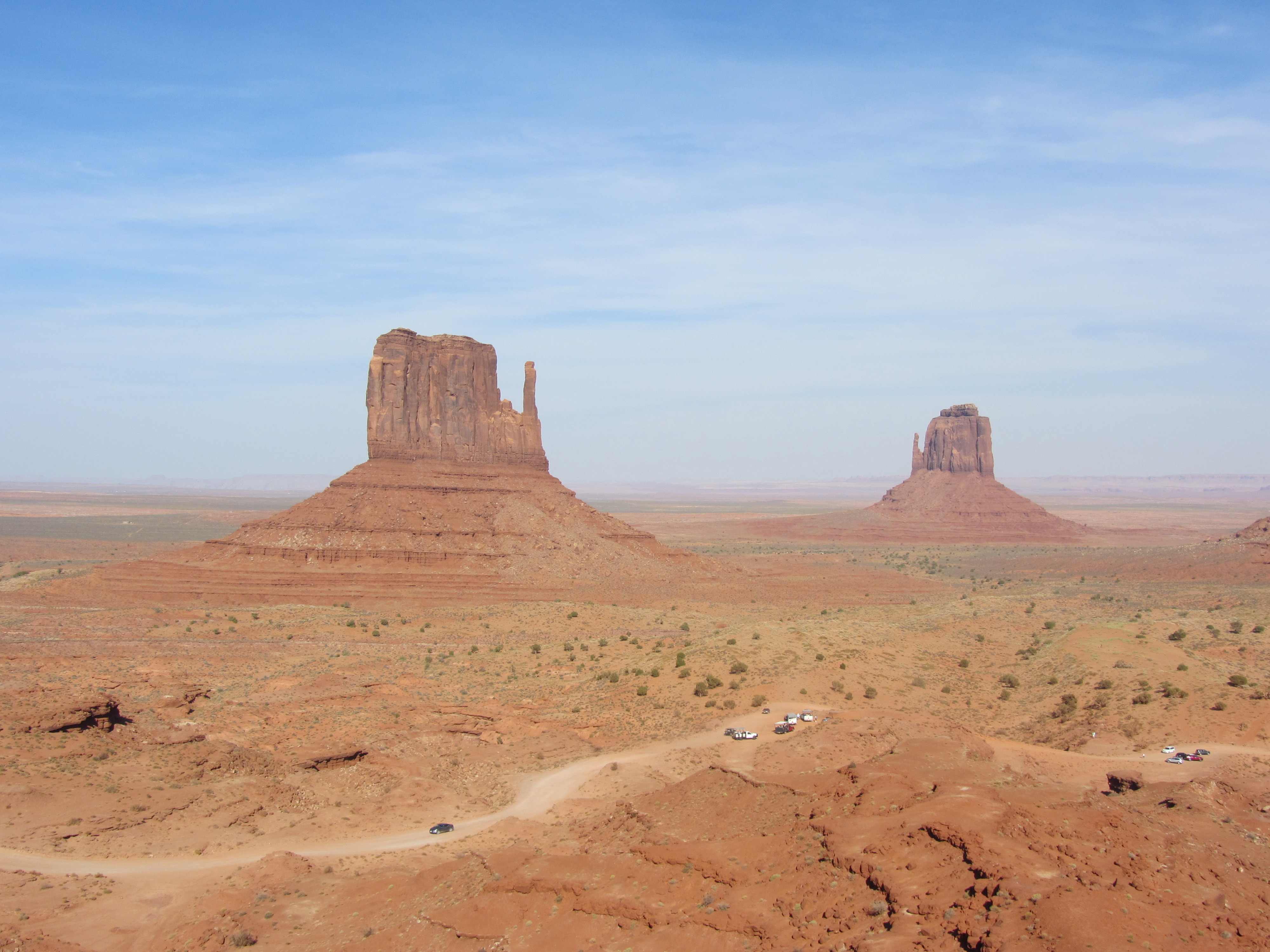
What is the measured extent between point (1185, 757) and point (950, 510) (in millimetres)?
125255

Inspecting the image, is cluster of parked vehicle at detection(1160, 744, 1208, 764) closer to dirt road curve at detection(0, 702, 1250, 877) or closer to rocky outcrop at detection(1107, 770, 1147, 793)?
dirt road curve at detection(0, 702, 1250, 877)

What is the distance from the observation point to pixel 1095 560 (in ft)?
320

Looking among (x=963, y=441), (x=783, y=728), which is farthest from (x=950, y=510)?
(x=783, y=728)

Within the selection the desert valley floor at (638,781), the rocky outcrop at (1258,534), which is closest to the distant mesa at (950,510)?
the rocky outcrop at (1258,534)

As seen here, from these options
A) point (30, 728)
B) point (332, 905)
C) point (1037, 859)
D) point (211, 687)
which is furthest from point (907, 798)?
point (211, 687)

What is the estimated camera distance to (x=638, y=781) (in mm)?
27500

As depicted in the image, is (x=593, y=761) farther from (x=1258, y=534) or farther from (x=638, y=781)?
(x=1258, y=534)

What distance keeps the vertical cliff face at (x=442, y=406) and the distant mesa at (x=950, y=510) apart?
76.3 m

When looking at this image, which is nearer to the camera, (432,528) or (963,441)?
(432,528)

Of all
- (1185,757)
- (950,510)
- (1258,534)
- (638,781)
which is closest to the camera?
(1185,757)

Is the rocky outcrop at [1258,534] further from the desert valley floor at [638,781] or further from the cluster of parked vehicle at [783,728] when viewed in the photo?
the cluster of parked vehicle at [783,728]

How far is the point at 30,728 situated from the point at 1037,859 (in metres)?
28.6

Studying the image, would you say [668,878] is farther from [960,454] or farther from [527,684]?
[960,454]

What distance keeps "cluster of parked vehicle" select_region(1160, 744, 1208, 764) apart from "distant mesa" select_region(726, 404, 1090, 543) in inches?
4430
